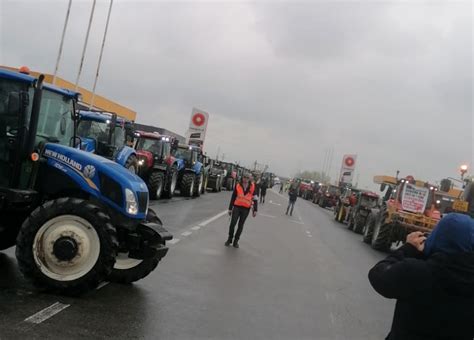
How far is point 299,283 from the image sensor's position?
9492 mm

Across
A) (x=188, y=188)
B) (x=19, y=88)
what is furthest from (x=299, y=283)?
(x=188, y=188)

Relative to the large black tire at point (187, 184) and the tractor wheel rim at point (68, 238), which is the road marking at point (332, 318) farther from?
the large black tire at point (187, 184)

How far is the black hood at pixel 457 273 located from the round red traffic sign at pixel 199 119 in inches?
1297

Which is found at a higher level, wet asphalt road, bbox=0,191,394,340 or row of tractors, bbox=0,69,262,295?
row of tractors, bbox=0,69,262,295

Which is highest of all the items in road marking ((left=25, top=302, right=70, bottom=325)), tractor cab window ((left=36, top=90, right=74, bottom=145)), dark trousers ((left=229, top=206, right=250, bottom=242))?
tractor cab window ((left=36, top=90, right=74, bottom=145))

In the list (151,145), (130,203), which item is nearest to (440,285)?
(130,203)

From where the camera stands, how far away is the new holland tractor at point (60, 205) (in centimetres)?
627

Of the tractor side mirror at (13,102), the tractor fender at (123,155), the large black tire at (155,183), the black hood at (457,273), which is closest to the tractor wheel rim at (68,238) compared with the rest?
the tractor side mirror at (13,102)

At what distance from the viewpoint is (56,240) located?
630 centimetres

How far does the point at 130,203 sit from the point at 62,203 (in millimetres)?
817

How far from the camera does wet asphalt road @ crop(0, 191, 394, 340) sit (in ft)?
18.0

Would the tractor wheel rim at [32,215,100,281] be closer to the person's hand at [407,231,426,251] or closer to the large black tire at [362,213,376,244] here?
the person's hand at [407,231,426,251]

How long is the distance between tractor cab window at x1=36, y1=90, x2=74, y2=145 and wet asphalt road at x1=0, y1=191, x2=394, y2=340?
5.99 feet

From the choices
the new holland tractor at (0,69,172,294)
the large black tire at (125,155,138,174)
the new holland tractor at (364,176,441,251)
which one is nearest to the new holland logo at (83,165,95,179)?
the new holland tractor at (0,69,172,294)
